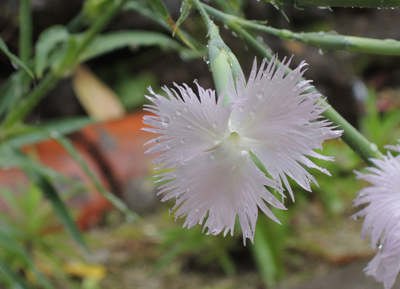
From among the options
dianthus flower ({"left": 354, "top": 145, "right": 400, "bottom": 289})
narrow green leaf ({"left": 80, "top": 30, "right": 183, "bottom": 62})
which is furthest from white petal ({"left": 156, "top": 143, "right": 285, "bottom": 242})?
narrow green leaf ({"left": 80, "top": 30, "right": 183, "bottom": 62})

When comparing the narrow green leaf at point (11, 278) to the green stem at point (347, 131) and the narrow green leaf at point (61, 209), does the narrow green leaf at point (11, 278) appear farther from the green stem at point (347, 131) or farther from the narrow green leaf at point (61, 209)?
the green stem at point (347, 131)

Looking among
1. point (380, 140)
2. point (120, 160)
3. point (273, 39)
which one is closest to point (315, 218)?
point (380, 140)

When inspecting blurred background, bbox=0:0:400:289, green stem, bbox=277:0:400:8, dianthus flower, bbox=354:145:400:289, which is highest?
green stem, bbox=277:0:400:8

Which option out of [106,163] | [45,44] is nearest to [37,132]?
[45,44]

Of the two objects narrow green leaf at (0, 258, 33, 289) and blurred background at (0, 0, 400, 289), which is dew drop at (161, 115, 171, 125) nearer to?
blurred background at (0, 0, 400, 289)

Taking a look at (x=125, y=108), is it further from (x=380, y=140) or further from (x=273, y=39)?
(x=380, y=140)

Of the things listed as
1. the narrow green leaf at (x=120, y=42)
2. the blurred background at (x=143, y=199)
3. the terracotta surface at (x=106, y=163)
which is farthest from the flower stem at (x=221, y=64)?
the terracotta surface at (x=106, y=163)
